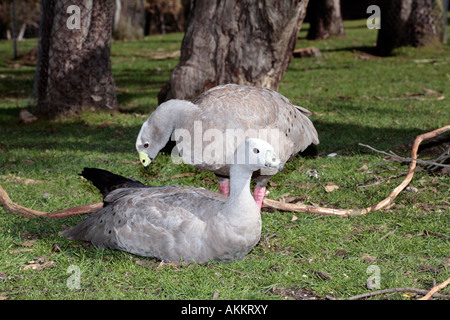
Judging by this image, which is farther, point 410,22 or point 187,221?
point 410,22

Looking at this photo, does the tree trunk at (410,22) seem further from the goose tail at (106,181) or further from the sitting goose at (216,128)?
the goose tail at (106,181)

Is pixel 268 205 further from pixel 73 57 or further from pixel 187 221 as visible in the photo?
pixel 73 57

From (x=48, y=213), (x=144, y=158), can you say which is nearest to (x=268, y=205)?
(x=144, y=158)

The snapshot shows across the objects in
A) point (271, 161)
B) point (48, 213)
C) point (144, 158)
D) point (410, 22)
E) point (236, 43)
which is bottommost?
point (48, 213)

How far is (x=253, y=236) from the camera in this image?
4445mm

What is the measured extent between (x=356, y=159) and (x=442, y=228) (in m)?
2.34

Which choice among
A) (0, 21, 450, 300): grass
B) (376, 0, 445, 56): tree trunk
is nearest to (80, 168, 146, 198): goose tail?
(0, 21, 450, 300): grass

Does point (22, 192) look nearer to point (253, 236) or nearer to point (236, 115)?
point (236, 115)

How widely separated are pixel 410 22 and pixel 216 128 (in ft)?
45.7

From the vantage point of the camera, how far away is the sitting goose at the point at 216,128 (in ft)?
17.0

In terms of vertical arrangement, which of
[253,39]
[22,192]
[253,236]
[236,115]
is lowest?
[22,192]

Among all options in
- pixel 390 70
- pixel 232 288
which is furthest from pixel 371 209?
pixel 390 70

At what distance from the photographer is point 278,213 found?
5977 millimetres

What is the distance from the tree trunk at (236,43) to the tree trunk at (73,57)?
171 centimetres
